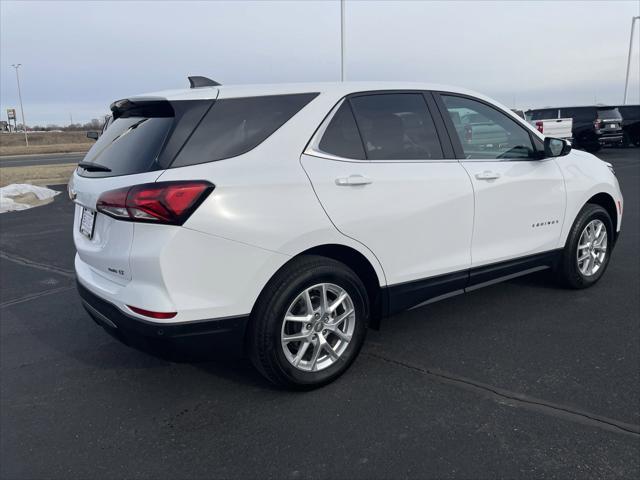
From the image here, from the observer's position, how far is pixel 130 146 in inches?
119

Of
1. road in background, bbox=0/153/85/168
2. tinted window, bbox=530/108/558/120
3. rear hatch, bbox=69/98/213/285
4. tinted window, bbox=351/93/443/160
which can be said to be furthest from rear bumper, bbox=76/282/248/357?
road in background, bbox=0/153/85/168

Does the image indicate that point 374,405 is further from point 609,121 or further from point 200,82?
point 609,121

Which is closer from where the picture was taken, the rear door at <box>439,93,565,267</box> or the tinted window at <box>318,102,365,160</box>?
the tinted window at <box>318,102,365,160</box>

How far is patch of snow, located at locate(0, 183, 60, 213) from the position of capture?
1118 centimetres

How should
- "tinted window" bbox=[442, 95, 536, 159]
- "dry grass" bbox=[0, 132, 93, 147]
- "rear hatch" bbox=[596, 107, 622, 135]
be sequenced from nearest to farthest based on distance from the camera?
1. "tinted window" bbox=[442, 95, 536, 159]
2. "rear hatch" bbox=[596, 107, 622, 135]
3. "dry grass" bbox=[0, 132, 93, 147]

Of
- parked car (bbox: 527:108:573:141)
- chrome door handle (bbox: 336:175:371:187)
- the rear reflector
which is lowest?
parked car (bbox: 527:108:573:141)

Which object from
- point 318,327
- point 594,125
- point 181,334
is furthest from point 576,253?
point 594,125

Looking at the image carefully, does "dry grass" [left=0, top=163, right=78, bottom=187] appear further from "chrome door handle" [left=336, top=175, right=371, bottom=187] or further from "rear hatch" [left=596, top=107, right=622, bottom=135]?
"rear hatch" [left=596, top=107, right=622, bottom=135]

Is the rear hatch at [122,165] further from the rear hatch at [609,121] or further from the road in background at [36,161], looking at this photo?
the road in background at [36,161]

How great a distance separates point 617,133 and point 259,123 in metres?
22.6

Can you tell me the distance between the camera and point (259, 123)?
307cm

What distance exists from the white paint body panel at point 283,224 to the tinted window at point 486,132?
0.13 meters

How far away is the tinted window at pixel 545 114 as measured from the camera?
895 inches

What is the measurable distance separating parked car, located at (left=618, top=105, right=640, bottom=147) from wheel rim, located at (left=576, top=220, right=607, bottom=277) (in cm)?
2166
